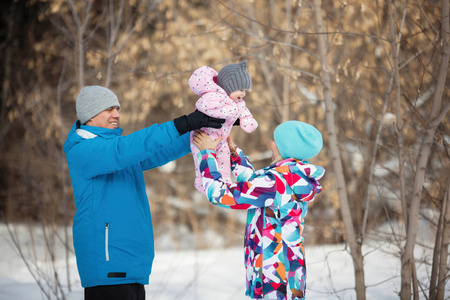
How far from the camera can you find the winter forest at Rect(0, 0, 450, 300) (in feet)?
13.3

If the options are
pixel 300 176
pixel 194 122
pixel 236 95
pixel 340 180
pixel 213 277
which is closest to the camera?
pixel 194 122

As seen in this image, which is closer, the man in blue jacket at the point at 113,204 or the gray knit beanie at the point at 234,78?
the man in blue jacket at the point at 113,204

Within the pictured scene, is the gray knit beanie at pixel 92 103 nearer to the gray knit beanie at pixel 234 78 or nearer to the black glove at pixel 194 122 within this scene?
the black glove at pixel 194 122

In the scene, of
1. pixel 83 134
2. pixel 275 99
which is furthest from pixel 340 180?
pixel 275 99

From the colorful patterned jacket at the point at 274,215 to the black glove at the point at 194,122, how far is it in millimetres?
165

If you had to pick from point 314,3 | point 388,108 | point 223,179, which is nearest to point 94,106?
point 223,179

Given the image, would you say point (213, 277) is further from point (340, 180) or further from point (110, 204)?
point (110, 204)

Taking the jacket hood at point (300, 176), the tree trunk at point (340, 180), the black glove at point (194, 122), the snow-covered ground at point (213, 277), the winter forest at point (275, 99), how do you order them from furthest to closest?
the snow-covered ground at point (213, 277) < the tree trunk at point (340, 180) < the winter forest at point (275, 99) < the jacket hood at point (300, 176) < the black glove at point (194, 122)

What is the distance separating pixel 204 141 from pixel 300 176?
1.69 feet

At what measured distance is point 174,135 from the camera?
94.2 inches

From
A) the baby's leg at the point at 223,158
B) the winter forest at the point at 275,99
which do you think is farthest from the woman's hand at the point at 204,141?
the winter forest at the point at 275,99

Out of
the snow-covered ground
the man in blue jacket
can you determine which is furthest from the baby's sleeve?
the snow-covered ground

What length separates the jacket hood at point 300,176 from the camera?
2.51 m

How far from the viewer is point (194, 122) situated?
2.42 metres
